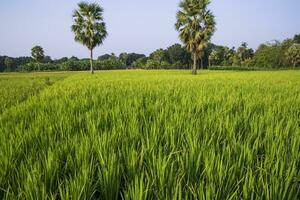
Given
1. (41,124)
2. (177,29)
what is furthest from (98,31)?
(41,124)

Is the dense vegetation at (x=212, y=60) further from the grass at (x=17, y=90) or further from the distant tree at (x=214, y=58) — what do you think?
the grass at (x=17, y=90)

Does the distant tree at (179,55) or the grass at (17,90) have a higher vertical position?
the distant tree at (179,55)

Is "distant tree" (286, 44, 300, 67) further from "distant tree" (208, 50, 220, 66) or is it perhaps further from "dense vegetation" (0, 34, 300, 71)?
"distant tree" (208, 50, 220, 66)

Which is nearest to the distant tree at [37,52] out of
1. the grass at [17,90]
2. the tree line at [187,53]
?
the tree line at [187,53]

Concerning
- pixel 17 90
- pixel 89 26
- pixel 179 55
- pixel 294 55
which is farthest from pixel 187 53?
pixel 17 90

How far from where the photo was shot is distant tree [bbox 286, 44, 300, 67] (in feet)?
304

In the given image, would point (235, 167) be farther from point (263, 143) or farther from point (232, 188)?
point (263, 143)

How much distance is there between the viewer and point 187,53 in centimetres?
12025

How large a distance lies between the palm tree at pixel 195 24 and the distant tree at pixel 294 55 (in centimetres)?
6628

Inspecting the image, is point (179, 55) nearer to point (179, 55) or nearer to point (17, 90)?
point (179, 55)

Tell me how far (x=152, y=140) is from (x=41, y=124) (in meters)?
1.83

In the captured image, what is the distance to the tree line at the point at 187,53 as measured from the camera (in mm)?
41500

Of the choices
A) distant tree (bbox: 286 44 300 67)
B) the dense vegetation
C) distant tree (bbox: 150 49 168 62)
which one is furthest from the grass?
distant tree (bbox: 150 49 168 62)

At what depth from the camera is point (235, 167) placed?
1.85m
